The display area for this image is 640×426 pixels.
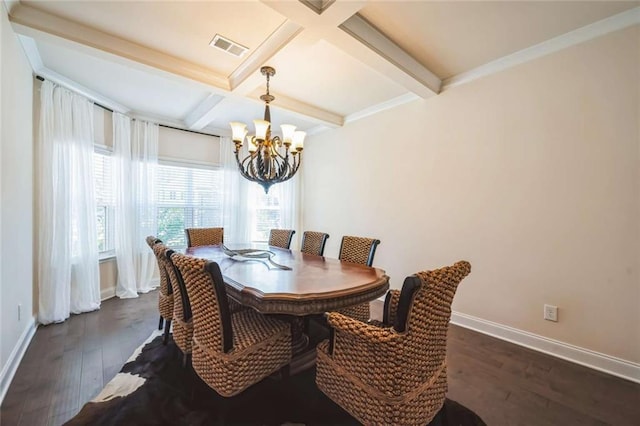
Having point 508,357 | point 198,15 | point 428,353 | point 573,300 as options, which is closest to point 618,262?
point 573,300

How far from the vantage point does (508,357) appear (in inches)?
92.7

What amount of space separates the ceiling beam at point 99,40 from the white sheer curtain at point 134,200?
168 centimetres

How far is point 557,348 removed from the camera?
2.37m

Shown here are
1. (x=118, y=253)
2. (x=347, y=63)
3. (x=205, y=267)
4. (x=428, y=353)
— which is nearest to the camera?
(x=428, y=353)

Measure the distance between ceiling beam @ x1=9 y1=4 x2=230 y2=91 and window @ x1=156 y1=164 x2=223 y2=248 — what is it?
200 centimetres

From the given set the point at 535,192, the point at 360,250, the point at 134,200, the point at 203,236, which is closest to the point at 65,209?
the point at 134,200

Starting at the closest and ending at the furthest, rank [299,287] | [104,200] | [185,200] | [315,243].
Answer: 1. [299,287]
2. [315,243]
3. [104,200]
4. [185,200]

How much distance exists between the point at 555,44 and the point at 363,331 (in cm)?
289

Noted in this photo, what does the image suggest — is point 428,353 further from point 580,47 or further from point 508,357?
point 580,47

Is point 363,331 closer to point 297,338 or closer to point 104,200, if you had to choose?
point 297,338

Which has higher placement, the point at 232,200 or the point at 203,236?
the point at 232,200

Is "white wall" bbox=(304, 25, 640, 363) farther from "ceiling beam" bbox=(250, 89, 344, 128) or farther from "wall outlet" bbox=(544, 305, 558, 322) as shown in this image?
"ceiling beam" bbox=(250, 89, 344, 128)

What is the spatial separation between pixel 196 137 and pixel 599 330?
532cm

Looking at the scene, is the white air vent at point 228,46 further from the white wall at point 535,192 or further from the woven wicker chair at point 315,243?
the white wall at point 535,192
